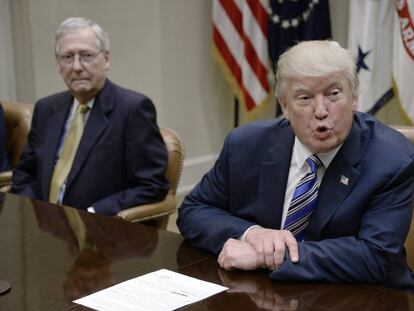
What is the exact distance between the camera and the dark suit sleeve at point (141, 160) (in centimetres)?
302

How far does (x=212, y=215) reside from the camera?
2.10 metres

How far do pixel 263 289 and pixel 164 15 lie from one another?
3.89 meters

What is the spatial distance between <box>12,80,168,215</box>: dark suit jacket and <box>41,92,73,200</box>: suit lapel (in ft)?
0.53

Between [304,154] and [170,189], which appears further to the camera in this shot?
[170,189]

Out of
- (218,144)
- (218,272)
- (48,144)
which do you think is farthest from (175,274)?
(218,144)

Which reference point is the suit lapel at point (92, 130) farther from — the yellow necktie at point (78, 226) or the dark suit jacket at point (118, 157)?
the yellow necktie at point (78, 226)

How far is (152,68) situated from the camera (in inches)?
210

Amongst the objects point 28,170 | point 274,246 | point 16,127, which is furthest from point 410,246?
point 16,127

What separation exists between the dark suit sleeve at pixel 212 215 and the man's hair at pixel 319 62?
38 cm

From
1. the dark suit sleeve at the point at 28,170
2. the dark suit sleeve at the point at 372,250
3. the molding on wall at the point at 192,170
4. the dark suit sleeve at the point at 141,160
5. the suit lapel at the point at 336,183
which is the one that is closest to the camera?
the dark suit sleeve at the point at 372,250

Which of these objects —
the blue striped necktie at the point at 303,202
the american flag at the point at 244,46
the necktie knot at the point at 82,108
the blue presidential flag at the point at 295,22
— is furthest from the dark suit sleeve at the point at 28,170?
the american flag at the point at 244,46

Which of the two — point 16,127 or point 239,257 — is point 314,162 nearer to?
point 239,257

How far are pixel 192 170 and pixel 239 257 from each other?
397 centimetres

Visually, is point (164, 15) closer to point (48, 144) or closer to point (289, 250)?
point (48, 144)
